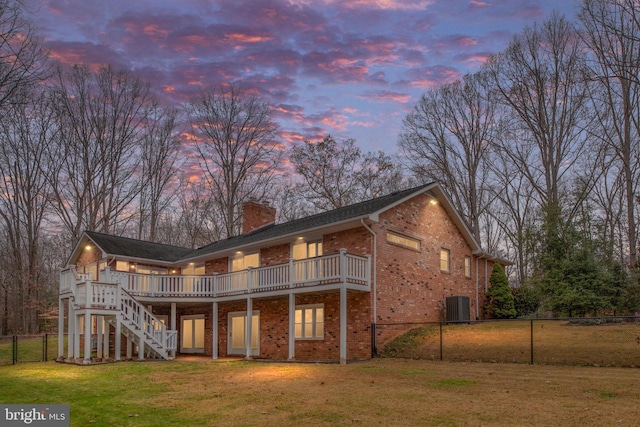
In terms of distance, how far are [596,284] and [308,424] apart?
1580 cm

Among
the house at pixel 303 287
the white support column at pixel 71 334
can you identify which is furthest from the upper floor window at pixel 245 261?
the white support column at pixel 71 334

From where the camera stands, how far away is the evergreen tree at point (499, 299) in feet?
85.1

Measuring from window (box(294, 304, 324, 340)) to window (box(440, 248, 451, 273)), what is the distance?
21.4 ft

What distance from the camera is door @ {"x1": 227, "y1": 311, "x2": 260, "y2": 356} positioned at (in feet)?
75.5

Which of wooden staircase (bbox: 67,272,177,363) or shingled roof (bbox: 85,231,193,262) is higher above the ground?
shingled roof (bbox: 85,231,193,262)

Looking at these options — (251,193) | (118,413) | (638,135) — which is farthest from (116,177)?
(638,135)

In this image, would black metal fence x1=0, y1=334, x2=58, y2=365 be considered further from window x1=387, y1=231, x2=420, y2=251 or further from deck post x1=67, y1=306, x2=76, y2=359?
window x1=387, y1=231, x2=420, y2=251

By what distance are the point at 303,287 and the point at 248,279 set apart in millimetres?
3340

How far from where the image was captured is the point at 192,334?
2638 cm

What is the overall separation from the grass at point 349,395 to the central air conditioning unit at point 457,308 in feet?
21.2

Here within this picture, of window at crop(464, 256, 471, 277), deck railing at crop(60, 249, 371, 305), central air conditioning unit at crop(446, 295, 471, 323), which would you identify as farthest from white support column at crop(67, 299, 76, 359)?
window at crop(464, 256, 471, 277)

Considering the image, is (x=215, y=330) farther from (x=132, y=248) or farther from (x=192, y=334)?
(x=132, y=248)

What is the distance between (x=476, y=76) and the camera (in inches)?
1323

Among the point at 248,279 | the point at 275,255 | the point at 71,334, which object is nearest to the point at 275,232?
the point at 275,255
